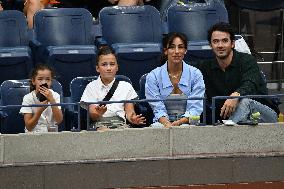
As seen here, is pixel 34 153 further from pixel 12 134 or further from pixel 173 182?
pixel 173 182

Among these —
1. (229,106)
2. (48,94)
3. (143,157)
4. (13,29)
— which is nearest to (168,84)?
(229,106)

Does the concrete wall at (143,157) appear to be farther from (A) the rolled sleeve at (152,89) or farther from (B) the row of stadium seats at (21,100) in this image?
(B) the row of stadium seats at (21,100)

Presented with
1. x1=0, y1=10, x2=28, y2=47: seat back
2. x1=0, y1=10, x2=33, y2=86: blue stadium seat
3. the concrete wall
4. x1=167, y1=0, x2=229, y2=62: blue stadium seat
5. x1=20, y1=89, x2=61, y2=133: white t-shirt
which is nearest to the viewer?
the concrete wall

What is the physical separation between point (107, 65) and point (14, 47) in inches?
50.4

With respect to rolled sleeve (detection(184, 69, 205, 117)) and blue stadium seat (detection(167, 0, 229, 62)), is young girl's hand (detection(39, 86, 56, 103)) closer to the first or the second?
rolled sleeve (detection(184, 69, 205, 117))

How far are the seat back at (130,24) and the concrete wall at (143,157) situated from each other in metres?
1.86

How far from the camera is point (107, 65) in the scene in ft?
27.4

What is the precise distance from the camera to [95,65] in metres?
9.14

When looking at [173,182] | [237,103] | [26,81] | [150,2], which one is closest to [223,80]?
[237,103]

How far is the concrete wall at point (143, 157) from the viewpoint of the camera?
7.97m

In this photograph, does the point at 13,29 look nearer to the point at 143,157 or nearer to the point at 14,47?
the point at 14,47

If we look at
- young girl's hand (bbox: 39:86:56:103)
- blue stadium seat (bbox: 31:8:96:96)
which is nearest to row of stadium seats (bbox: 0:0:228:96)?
blue stadium seat (bbox: 31:8:96:96)

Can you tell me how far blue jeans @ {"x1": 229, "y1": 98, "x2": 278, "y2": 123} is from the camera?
323 inches

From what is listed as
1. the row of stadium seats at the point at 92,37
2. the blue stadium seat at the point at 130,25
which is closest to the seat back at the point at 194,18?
the row of stadium seats at the point at 92,37
